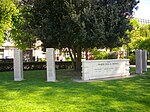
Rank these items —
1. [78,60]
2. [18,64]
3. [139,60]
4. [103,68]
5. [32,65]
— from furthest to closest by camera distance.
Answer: [32,65], [78,60], [139,60], [103,68], [18,64]

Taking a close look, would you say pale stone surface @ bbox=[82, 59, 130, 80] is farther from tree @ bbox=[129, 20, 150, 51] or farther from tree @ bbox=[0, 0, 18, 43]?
tree @ bbox=[0, 0, 18, 43]

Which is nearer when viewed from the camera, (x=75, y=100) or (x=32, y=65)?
(x=75, y=100)

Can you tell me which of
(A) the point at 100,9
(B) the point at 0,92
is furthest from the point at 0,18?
(B) the point at 0,92

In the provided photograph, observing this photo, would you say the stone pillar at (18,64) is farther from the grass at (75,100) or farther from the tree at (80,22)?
the grass at (75,100)

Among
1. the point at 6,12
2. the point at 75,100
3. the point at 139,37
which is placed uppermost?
the point at 6,12

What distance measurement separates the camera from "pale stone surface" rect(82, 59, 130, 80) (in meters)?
14.0

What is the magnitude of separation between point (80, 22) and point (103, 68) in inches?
116

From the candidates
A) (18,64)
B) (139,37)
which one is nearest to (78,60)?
(18,64)

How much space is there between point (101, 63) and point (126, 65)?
2395 mm

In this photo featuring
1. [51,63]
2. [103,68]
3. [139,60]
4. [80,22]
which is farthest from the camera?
[139,60]

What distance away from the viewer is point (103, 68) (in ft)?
49.1

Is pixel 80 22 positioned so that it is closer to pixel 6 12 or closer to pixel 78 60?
pixel 78 60

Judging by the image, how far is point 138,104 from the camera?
25.0 ft

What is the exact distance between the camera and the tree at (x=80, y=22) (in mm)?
14883
